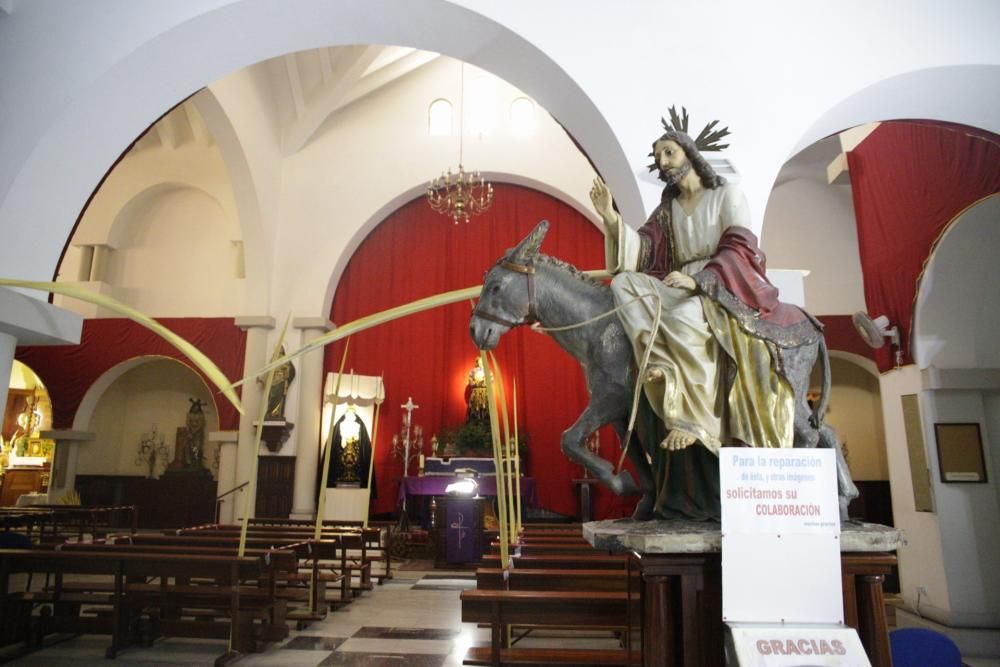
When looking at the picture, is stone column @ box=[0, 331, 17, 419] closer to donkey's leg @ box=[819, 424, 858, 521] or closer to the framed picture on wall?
donkey's leg @ box=[819, 424, 858, 521]

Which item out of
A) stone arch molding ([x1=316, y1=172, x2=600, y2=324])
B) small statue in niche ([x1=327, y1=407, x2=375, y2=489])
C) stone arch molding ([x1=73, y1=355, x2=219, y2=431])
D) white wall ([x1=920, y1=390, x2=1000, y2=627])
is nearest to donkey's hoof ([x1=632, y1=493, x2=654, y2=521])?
white wall ([x1=920, y1=390, x2=1000, y2=627])

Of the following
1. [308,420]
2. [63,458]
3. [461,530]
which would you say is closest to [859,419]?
[461,530]

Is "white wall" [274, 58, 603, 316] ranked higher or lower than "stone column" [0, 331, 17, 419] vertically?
higher

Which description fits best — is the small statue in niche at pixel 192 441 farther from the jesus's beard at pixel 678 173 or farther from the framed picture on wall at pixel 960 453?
the jesus's beard at pixel 678 173

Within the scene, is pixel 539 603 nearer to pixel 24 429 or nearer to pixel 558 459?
pixel 558 459

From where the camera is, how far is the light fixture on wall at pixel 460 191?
10.0 metres

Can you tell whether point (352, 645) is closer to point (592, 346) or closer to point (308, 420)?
point (592, 346)

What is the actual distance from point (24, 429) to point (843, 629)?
653 inches

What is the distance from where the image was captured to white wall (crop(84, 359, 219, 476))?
13.2 m

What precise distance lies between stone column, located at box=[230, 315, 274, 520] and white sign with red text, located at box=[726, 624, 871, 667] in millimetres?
9731

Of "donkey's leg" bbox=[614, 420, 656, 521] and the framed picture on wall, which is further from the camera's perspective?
the framed picture on wall

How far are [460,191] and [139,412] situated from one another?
26.5 feet

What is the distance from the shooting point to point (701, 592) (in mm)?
2010

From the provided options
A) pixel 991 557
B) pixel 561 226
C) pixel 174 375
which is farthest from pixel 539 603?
pixel 174 375
